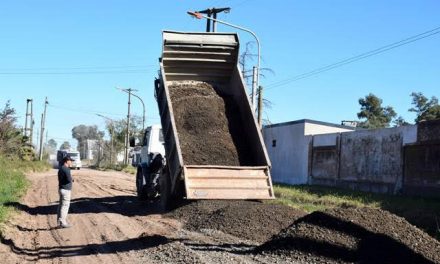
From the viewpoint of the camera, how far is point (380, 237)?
8.90 meters

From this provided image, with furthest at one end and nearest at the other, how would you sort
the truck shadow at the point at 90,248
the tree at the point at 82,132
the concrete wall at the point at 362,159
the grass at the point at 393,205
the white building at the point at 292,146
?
1. the tree at the point at 82,132
2. the white building at the point at 292,146
3. the concrete wall at the point at 362,159
4. the grass at the point at 393,205
5. the truck shadow at the point at 90,248

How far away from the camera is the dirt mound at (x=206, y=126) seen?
13.9 m

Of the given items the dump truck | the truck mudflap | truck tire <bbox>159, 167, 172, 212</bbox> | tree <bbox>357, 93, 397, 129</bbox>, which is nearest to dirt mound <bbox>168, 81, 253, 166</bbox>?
the dump truck

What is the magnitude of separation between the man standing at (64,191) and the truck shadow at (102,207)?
254cm

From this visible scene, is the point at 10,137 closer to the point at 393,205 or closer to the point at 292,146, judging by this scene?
the point at 292,146

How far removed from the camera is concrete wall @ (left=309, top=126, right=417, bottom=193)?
26.3 m

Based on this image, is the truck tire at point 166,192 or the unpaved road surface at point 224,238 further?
the truck tire at point 166,192

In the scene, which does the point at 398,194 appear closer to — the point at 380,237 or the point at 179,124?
the point at 179,124

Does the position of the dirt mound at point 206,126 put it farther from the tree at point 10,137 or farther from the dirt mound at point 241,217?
the tree at point 10,137

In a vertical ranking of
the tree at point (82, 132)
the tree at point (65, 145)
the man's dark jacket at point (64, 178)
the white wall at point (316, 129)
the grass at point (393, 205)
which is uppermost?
the tree at point (82, 132)

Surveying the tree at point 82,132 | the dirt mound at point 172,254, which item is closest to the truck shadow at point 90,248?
the dirt mound at point 172,254

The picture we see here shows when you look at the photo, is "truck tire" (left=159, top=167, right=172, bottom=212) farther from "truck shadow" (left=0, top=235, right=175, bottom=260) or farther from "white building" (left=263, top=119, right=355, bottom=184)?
"white building" (left=263, top=119, right=355, bottom=184)

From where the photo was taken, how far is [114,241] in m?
10.5

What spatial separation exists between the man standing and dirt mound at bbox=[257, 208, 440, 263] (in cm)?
516
